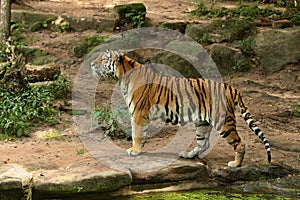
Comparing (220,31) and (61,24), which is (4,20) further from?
(220,31)

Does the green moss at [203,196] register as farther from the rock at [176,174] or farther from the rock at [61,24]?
the rock at [61,24]

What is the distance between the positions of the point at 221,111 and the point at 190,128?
2065 mm

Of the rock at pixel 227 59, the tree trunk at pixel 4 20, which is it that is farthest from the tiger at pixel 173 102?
the rock at pixel 227 59

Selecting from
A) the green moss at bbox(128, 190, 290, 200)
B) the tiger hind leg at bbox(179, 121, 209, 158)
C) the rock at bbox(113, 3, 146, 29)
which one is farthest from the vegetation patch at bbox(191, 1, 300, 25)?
the green moss at bbox(128, 190, 290, 200)

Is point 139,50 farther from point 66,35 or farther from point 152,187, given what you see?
point 152,187

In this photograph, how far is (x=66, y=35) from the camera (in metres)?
14.1

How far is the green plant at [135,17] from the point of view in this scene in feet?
46.6

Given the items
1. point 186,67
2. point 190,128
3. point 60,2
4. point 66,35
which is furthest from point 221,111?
point 60,2

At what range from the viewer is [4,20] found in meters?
11.4

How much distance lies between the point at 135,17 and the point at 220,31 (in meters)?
2.31

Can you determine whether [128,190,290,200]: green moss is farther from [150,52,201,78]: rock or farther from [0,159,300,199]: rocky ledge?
[150,52,201,78]: rock

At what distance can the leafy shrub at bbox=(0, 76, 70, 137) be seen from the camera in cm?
843

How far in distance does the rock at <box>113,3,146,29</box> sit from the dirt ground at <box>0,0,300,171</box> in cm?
59

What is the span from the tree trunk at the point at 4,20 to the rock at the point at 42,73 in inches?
47.8
